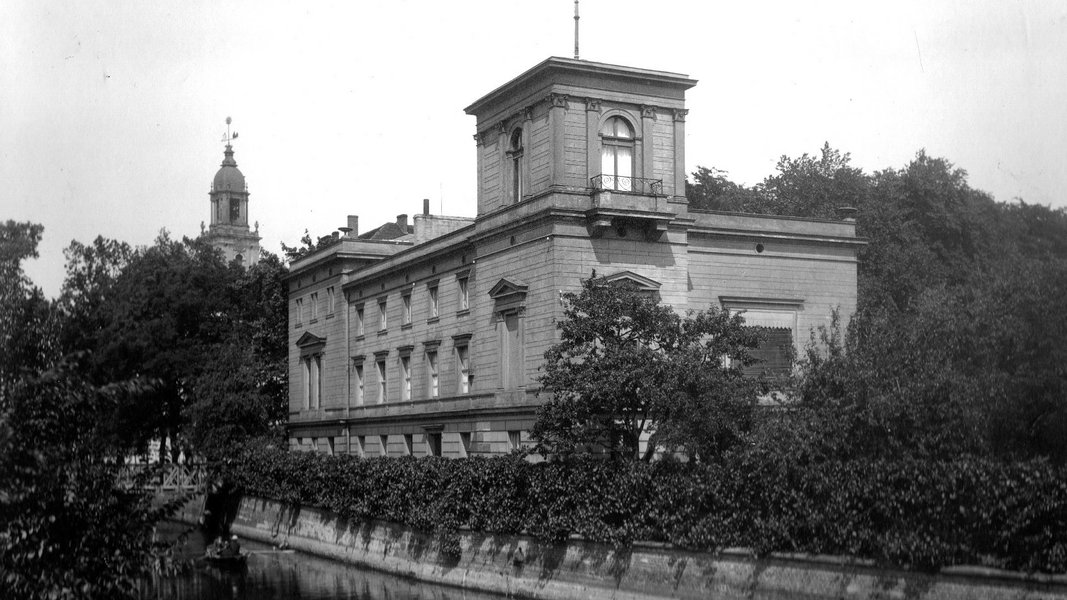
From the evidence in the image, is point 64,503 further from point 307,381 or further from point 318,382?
point 307,381

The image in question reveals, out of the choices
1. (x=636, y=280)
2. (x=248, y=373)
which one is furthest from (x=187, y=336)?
(x=636, y=280)

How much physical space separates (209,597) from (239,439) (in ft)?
75.3

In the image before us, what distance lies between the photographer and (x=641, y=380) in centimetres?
3466

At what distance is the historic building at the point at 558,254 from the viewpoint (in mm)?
42906

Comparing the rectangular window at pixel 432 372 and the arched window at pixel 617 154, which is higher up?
the arched window at pixel 617 154

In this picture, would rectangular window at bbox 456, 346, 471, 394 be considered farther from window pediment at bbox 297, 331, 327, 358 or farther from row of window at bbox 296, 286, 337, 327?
window pediment at bbox 297, 331, 327, 358

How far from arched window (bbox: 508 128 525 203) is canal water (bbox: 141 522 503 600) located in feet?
43.9

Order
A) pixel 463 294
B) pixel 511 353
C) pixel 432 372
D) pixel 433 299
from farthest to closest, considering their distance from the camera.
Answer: pixel 433 299 → pixel 432 372 → pixel 463 294 → pixel 511 353

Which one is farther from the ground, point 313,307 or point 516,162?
point 516,162

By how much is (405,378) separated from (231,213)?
8920 cm

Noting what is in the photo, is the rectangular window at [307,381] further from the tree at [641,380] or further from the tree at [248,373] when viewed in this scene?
the tree at [641,380]

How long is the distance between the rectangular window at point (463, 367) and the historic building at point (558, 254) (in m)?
0.08

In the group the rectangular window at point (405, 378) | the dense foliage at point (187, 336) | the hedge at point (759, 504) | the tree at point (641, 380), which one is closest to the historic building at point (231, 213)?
the dense foliage at point (187, 336)

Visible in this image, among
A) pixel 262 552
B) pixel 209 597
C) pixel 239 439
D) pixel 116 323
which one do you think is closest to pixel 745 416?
pixel 209 597
